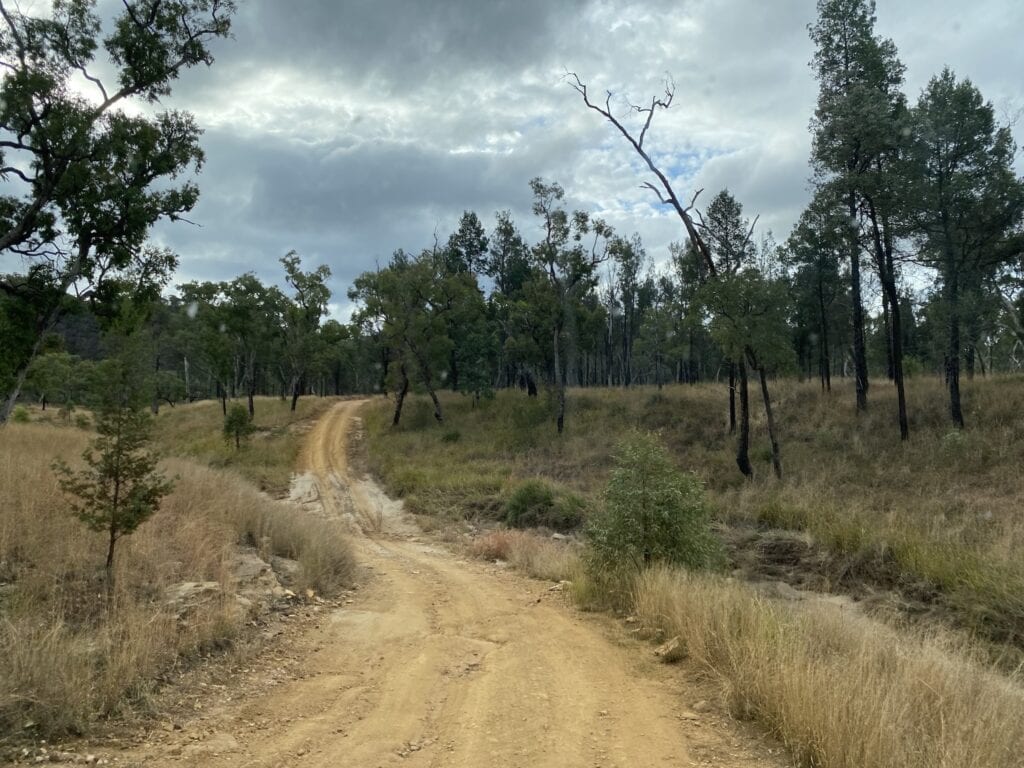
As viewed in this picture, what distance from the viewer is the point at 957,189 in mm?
22328

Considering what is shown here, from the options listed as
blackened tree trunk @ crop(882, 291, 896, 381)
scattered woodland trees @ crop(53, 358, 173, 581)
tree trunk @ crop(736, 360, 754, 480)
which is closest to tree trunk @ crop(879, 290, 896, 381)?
blackened tree trunk @ crop(882, 291, 896, 381)

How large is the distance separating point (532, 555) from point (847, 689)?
8637 mm

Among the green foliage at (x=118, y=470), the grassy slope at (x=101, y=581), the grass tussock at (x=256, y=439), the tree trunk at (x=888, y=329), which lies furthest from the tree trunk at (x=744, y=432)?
the green foliage at (x=118, y=470)

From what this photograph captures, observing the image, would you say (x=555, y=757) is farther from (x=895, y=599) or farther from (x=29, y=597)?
(x=895, y=599)

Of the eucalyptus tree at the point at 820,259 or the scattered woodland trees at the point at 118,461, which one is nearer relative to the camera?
the scattered woodland trees at the point at 118,461

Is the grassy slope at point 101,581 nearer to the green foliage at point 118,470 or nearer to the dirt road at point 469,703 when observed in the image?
the green foliage at point 118,470

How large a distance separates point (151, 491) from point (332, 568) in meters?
3.87

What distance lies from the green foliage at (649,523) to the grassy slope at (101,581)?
444cm

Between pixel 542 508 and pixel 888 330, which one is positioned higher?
pixel 888 330

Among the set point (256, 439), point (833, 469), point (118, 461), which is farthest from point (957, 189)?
point (256, 439)

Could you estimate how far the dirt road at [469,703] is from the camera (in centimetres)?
440

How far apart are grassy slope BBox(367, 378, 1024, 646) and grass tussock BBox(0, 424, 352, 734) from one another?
7.01m

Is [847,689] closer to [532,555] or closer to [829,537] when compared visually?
[532,555]

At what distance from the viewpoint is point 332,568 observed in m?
10.5
